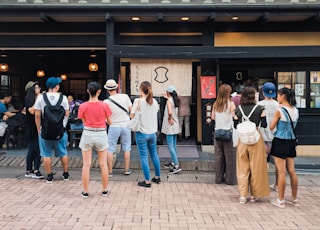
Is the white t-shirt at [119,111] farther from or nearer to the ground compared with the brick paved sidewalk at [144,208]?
farther from the ground

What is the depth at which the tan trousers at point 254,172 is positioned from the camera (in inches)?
228

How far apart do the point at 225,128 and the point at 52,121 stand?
326 centimetres

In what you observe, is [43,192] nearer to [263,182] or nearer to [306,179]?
[263,182]

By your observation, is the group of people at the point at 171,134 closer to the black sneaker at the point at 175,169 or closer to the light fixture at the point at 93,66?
the black sneaker at the point at 175,169

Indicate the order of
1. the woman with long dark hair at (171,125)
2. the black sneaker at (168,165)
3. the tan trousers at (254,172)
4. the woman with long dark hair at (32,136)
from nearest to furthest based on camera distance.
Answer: the tan trousers at (254,172) → the woman with long dark hair at (32,136) → the woman with long dark hair at (171,125) → the black sneaker at (168,165)

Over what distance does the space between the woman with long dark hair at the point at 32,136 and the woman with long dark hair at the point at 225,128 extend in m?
3.62

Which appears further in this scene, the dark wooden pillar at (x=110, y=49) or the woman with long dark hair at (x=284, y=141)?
the dark wooden pillar at (x=110, y=49)

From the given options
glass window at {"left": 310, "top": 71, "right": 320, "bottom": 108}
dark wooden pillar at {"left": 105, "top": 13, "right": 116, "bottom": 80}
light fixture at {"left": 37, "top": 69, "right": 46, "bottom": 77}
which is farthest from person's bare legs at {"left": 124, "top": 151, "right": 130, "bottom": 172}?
light fixture at {"left": 37, "top": 69, "right": 46, "bottom": 77}

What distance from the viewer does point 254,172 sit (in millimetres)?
5809

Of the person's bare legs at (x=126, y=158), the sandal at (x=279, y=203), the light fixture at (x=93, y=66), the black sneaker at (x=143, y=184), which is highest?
the light fixture at (x=93, y=66)

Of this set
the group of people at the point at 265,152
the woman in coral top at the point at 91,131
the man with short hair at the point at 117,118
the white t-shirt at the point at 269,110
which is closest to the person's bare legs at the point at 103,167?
the woman in coral top at the point at 91,131

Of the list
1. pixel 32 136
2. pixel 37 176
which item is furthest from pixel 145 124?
pixel 37 176

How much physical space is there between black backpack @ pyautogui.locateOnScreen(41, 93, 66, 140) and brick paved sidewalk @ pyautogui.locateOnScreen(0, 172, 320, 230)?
969 mm

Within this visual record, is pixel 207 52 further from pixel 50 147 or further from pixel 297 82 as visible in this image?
pixel 50 147
